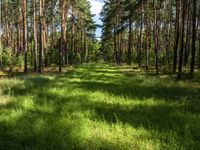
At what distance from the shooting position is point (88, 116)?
7.77m

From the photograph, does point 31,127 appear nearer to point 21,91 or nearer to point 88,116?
point 88,116

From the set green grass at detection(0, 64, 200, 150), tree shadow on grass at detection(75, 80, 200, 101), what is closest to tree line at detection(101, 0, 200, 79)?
tree shadow on grass at detection(75, 80, 200, 101)

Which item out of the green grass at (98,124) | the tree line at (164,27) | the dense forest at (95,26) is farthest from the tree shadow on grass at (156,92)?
the dense forest at (95,26)

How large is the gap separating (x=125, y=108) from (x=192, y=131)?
258 centimetres

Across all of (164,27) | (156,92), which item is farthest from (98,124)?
(164,27)

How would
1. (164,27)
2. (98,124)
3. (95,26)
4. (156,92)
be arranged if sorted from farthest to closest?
1. (95,26)
2. (164,27)
3. (156,92)
4. (98,124)

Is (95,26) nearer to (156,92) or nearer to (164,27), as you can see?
(164,27)

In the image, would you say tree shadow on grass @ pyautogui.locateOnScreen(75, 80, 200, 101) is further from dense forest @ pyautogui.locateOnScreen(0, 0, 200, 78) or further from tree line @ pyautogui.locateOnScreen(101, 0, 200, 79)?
dense forest @ pyautogui.locateOnScreen(0, 0, 200, 78)

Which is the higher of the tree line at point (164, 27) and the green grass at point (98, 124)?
the tree line at point (164, 27)

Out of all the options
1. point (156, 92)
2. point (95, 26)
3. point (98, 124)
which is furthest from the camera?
point (95, 26)

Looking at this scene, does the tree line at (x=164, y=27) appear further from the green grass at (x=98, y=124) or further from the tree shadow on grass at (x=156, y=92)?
the green grass at (x=98, y=124)

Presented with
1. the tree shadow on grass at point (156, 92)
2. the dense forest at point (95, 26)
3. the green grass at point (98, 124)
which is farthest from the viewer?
the dense forest at point (95, 26)

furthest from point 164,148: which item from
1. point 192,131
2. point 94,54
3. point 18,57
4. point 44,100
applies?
point 94,54

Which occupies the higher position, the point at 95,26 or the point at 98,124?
the point at 95,26
